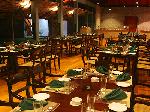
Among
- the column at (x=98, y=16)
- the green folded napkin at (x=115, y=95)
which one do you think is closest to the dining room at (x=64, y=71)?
the green folded napkin at (x=115, y=95)

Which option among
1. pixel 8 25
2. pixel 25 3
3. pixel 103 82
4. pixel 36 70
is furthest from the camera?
pixel 8 25

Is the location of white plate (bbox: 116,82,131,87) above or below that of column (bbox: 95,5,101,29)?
Answer: below

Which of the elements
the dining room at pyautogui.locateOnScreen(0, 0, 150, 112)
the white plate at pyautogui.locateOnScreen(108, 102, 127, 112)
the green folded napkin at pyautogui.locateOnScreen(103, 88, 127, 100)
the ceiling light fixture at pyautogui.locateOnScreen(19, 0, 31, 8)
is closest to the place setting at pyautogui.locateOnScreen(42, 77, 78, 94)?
the dining room at pyautogui.locateOnScreen(0, 0, 150, 112)

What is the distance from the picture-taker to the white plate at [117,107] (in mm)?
2131

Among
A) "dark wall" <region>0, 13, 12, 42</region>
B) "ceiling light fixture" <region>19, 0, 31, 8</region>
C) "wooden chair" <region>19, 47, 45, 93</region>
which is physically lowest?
"wooden chair" <region>19, 47, 45, 93</region>

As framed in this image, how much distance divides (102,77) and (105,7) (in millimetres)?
21504

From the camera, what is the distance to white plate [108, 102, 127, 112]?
6.99 feet

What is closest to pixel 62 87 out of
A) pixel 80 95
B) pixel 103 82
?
pixel 80 95

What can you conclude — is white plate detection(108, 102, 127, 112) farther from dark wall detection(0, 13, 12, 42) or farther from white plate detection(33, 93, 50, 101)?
dark wall detection(0, 13, 12, 42)

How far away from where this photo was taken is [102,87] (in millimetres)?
2826

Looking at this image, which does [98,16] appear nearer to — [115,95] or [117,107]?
[115,95]

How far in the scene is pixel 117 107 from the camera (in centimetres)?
218

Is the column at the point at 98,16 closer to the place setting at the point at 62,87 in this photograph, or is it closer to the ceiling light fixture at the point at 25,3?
the ceiling light fixture at the point at 25,3

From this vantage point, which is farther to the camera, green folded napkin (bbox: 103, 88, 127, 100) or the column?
the column
